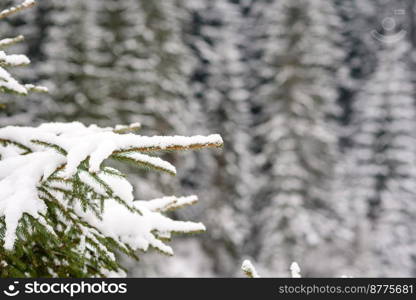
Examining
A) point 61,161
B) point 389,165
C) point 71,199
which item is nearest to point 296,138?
point 389,165

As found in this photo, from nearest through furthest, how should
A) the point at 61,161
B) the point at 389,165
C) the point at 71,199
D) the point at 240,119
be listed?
the point at 61,161, the point at 71,199, the point at 240,119, the point at 389,165

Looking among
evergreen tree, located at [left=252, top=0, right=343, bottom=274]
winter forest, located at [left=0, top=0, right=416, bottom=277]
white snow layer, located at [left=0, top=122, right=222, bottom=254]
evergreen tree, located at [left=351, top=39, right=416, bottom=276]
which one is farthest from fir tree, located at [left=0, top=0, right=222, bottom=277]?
evergreen tree, located at [left=351, top=39, right=416, bottom=276]

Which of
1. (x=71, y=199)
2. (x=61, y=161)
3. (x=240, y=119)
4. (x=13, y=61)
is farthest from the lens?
(x=240, y=119)

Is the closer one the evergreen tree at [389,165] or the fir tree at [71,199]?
the fir tree at [71,199]

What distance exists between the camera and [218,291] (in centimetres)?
217

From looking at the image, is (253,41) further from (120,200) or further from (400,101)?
(120,200)

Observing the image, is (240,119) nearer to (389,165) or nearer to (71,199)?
(389,165)

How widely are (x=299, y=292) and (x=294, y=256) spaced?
22000 mm

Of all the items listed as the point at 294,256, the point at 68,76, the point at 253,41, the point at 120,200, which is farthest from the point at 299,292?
the point at 253,41

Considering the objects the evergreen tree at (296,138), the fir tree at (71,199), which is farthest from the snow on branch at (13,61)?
the evergreen tree at (296,138)

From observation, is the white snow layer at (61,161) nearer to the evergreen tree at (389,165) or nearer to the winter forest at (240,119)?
the winter forest at (240,119)

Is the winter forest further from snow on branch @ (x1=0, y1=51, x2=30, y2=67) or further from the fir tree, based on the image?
snow on branch @ (x1=0, y1=51, x2=30, y2=67)

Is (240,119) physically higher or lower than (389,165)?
higher

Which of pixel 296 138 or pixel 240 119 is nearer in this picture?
pixel 296 138
